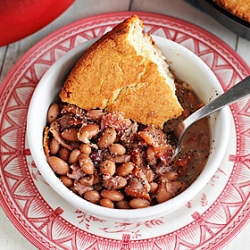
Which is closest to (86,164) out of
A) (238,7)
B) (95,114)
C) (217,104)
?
(95,114)

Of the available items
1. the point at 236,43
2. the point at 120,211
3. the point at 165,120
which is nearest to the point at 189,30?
the point at 236,43

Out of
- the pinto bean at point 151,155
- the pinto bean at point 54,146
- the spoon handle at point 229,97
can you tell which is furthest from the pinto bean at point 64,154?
the spoon handle at point 229,97

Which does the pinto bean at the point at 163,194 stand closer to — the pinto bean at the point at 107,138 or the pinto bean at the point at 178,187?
the pinto bean at the point at 178,187

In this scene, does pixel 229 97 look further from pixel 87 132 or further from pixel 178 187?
pixel 87 132

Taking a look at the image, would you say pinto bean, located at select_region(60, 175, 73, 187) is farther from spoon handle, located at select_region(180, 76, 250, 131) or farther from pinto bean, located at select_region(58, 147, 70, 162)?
spoon handle, located at select_region(180, 76, 250, 131)

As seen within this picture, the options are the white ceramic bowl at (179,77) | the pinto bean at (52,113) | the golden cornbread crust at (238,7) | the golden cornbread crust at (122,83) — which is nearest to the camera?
the white ceramic bowl at (179,77)

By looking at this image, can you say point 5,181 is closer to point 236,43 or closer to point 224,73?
point 224,73
